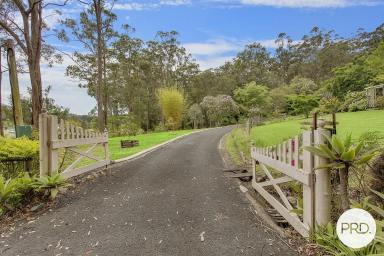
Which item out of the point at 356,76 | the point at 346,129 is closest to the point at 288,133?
the point at 346,129

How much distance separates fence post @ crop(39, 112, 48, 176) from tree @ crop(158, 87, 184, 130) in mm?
29579

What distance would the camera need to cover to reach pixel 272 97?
125 feet

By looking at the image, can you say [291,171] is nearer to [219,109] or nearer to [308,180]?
[308,180]

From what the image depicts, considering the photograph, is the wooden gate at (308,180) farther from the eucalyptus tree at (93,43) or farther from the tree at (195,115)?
the tree at (195,115)

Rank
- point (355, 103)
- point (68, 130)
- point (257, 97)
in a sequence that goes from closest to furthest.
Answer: point (68, 130) → point (355, 103) → point (257, 97)

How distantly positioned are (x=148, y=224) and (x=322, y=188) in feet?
6.94

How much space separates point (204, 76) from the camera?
4850 cm

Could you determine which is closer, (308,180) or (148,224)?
(308,180)

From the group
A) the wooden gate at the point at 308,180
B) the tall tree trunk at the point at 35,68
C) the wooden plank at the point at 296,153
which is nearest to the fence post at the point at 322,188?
the wooden gate at the point at 308,180

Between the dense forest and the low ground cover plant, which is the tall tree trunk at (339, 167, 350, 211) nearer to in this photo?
the low ground cover plant

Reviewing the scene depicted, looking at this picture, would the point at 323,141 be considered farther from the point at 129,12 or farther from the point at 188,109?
the point at 188,109

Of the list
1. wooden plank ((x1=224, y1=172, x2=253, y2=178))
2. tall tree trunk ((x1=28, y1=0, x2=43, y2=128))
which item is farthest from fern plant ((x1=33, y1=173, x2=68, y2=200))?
tall tree trunk ((x1=28, y1=0, x2=43, y2=128))

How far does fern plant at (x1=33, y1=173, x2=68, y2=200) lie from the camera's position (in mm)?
4551

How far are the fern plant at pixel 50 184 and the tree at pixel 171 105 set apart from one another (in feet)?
97.9
